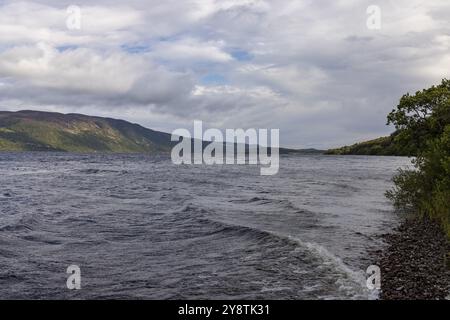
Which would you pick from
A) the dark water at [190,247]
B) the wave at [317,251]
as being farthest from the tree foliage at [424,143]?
the wave at [317,251]

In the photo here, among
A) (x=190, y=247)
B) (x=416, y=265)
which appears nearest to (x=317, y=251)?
(x=416, y=265)

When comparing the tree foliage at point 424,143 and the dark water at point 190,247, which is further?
the tree foliage at point 424,143

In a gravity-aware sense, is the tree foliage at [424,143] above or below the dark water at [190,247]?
above

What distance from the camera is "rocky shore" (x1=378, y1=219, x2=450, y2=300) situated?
45.2ft

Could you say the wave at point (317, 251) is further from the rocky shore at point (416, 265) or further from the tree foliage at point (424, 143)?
the tree foliage at point (424, 143)

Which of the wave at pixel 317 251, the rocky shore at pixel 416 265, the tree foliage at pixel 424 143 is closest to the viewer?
the rocky shore at pixel 416 265

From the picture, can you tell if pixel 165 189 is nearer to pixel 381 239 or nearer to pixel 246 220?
pixel 246 220

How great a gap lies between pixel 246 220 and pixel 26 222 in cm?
1357

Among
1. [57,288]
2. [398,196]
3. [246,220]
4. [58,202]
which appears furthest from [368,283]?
[58,202]

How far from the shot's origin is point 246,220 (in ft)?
98.1

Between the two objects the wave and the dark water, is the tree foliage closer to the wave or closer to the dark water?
the dark water

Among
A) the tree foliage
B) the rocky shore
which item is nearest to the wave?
the rocky shore

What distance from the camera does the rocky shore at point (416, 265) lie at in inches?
542
